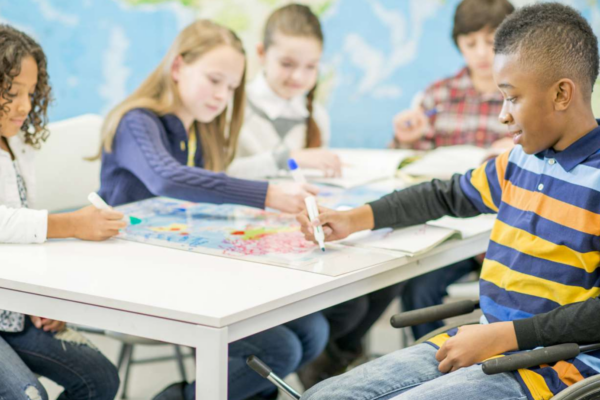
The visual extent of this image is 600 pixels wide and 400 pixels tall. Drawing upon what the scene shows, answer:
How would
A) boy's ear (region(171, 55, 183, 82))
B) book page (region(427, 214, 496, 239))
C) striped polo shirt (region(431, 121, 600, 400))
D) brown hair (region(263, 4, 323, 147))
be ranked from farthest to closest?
1. brown hair (region(263, 4, 323, 147))
2. boy's ear (region(171, 55, 183, 82))
3. book page (region(427, 214, 496, 239))
4. striped polo shirt (region(431, 121, 600, 400))

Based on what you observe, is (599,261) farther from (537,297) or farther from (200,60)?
(200,60)

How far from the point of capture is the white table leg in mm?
884

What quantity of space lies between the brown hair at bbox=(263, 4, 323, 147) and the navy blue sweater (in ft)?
2.11

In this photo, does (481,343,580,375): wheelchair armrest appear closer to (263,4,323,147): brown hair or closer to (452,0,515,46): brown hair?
(263,4,323,147): brown hair

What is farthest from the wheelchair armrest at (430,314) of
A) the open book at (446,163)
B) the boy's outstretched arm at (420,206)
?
the open book at (446,163)

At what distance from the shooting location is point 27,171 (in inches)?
54.6

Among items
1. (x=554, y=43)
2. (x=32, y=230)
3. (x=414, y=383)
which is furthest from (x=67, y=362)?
(x=554, y=43)

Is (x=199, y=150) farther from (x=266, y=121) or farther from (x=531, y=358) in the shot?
(x=531, y=358)

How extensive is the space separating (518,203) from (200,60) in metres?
0.91

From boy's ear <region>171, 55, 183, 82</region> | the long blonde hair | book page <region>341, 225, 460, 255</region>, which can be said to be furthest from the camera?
boy's ear <region>171, 55, 183, 82</region>

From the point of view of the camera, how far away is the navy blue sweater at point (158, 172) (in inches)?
58.6

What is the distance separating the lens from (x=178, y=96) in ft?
5.79

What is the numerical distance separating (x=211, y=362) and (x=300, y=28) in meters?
1.54

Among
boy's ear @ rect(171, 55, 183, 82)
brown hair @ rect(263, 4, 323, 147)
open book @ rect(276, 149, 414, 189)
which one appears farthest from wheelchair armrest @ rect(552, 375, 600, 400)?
brown hair @ rect(263, 4, 323, 147)
